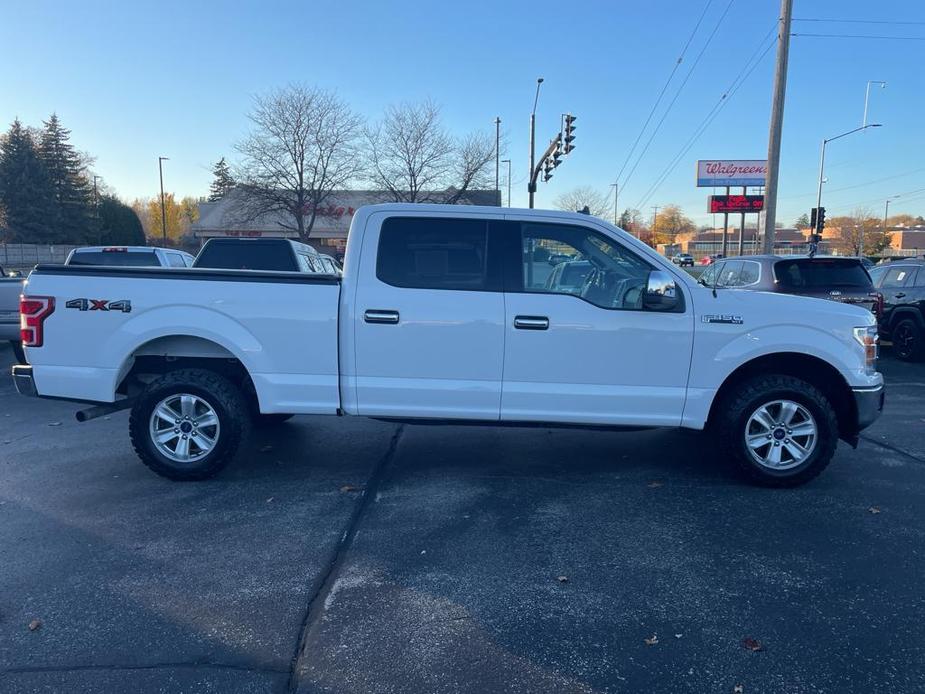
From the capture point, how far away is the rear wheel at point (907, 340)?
10.9 meters

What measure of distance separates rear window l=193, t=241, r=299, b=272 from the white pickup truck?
5395 millimetres

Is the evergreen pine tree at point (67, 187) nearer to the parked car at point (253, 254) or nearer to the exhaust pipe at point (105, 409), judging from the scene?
the parked car at point (253, 254)

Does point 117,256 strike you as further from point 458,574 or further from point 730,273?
point 730,273

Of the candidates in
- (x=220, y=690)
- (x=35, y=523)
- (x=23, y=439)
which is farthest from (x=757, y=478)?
(x=23, y=439)

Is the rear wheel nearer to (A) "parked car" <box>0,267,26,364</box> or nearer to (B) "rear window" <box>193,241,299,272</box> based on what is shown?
(B) "rear window" <box>193,241,299,272</box>

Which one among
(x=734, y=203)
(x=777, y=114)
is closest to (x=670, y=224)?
(x=734, y=203)

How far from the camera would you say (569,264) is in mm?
4781

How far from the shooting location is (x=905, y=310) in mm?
11047

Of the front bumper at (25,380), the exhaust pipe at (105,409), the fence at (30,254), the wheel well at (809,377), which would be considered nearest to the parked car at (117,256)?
the front bumper at (25,380)

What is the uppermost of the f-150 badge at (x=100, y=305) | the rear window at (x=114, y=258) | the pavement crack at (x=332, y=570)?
the rear window at (x=114, y=258)

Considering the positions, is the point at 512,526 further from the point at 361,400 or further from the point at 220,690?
the point at 220,690

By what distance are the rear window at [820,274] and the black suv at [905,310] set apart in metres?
2.13

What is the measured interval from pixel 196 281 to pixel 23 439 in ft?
10.2

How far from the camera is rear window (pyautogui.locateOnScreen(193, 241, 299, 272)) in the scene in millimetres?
10117
